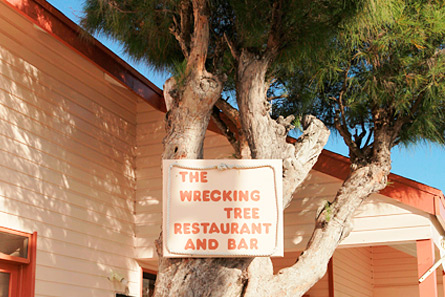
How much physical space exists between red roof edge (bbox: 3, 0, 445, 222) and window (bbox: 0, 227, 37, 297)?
1932 millimetres

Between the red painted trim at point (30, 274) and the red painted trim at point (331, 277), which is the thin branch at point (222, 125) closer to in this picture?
the red painted trim at point (30, 274)

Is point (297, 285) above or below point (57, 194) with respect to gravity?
below

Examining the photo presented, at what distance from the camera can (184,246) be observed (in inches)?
157

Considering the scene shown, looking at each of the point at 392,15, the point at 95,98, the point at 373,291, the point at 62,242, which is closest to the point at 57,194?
the point at 62,242

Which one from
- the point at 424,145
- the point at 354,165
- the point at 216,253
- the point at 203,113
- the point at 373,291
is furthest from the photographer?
the point at 373,291

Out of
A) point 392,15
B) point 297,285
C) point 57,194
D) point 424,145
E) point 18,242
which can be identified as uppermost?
point 392,15

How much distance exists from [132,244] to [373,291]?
543 centimetres

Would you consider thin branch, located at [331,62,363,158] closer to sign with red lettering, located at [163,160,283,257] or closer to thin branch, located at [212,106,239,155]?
thin branch, located at [212,106,239,155]

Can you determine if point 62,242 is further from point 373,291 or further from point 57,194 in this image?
point 373,291

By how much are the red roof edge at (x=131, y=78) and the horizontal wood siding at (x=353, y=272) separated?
89.1 inches

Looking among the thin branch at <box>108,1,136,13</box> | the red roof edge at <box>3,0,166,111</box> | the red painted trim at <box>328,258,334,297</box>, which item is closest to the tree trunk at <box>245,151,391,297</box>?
the thin branch at <box>108,1,136,13</box>

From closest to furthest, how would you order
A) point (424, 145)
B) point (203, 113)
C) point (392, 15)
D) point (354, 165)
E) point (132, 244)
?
point (203, 113) → point (392, 15) → point (354, 165) → point (424, 145) → point (132, 244)

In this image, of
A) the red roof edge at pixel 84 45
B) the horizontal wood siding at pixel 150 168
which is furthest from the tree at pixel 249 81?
the horizontal wood siding at pixel 150 168

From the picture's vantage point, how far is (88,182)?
279 inches
